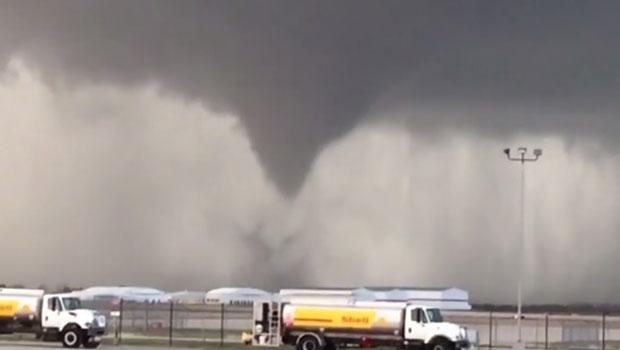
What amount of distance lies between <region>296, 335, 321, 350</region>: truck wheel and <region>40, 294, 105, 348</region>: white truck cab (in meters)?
13.2

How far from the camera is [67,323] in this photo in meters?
64.8

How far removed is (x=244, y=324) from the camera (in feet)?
351

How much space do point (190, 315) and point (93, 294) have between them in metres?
77.1

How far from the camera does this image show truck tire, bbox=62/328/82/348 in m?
64.1

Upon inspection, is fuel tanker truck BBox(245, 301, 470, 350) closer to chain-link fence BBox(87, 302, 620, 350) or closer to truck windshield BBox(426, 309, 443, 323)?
truck windshield BBox(426, 309, 443, 323)

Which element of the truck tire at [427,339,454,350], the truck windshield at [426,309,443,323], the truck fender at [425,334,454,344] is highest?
the truck windshield at [426,309,443,323]

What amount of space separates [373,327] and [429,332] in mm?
3141

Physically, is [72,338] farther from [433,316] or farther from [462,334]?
[462,334]

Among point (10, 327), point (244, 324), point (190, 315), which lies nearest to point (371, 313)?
point (10, 327)

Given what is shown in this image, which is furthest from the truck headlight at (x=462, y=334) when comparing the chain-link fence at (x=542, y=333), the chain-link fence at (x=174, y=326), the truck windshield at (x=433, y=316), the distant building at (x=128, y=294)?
the distant building at (x=128, y=294)

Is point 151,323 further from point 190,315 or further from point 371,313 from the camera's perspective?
point 371,313

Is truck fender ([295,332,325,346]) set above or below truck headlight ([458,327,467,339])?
below

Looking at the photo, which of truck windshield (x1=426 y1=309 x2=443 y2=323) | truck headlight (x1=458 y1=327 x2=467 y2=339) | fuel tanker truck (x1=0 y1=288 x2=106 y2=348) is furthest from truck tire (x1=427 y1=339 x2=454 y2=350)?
fuel tanker truck (x1=0 y1=288 x2=106 y2=348)

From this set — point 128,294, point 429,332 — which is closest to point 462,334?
point 429,332
